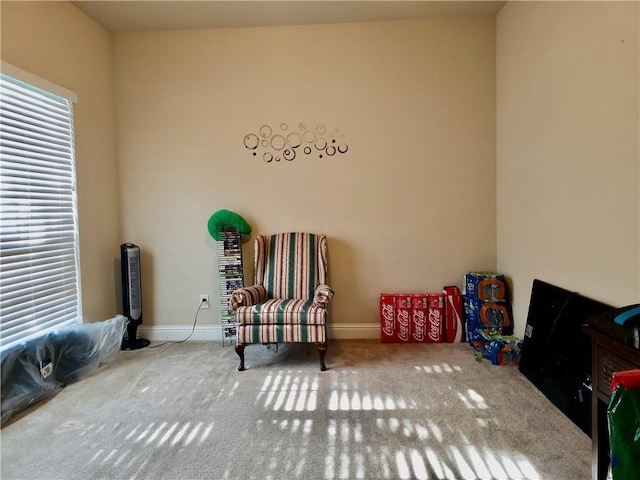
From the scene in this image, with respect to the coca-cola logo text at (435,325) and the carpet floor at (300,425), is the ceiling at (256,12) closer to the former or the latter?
the coca-cola logo text at (435,325)

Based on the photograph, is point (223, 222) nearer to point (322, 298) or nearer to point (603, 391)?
point (322, 298)

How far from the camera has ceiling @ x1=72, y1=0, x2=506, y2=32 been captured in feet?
9.12

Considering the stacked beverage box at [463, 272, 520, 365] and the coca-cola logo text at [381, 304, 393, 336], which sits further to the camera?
the coca-cola logo text at [381, 304, 393, 336]

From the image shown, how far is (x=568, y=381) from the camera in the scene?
6.38 ft

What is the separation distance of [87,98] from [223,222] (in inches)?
59.6

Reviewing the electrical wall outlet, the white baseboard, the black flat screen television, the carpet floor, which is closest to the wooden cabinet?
the carpet floor

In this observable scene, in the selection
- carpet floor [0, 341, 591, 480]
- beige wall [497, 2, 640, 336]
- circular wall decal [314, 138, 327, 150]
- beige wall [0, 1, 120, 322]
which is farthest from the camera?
circular wall decal [314, 138, 327, 150]

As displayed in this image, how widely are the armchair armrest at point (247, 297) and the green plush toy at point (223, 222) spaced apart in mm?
592

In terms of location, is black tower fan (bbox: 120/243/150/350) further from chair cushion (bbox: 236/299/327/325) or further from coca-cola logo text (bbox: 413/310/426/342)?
coca-cola logo text (bbox: 413/310/426/342)

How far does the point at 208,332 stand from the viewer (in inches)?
129

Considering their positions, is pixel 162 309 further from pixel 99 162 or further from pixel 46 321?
pixel 99 162

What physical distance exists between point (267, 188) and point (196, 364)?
1617 mm

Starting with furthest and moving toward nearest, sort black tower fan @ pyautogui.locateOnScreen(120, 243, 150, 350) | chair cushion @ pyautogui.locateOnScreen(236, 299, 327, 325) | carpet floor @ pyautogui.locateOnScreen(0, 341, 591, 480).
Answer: black tower fan @ pyautogui.locateOnScreen(120, 243, 150, 350) → chair cushion @ pyautogui.locateOnScreen(236, 299, 327, 325) → carpet floor @ pyautogui.locateOnScreen(0, 341, 591, 480)

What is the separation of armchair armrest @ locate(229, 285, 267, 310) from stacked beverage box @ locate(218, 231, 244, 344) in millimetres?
294
